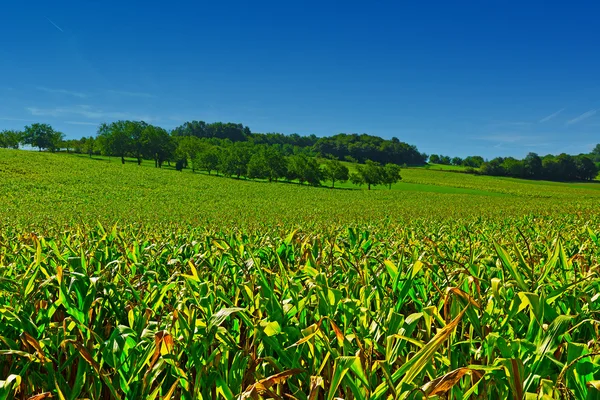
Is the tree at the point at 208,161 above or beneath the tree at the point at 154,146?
beneath

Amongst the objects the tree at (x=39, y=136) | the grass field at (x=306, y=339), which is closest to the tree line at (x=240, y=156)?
the tree at (x=39, y=136)

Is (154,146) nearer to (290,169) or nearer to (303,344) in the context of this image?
(290,169)

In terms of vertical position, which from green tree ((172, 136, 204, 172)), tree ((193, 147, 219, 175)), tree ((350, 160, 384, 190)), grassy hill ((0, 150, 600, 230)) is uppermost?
green tree ((172, 136, 204, 172))

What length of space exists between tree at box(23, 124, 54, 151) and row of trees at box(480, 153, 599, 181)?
15817cm

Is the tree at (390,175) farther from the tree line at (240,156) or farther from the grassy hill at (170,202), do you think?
the grassy hill at (170,202)

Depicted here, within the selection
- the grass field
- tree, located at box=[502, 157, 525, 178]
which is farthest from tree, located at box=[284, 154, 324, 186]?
the grass field

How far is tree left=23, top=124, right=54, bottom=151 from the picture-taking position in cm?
12875

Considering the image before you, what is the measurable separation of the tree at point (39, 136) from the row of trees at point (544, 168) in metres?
158

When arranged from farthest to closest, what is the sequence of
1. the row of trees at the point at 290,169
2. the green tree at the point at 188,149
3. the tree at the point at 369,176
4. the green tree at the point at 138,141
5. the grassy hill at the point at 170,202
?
the green tree at the point at 188,149
the green tree at the point at 138,141
the tree at the point at 369,176
the row of trees at the point at 290,169
the grassy hill at the point at 170,202

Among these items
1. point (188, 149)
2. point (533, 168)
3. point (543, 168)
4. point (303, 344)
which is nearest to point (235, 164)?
point (188, 149)

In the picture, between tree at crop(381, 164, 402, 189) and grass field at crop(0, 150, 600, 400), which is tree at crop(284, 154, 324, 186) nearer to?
tree at crop(381, 164, 402, 189)

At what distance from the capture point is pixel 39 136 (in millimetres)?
129750

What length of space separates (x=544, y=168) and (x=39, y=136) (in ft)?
612

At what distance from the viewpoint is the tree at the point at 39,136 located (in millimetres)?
128750
